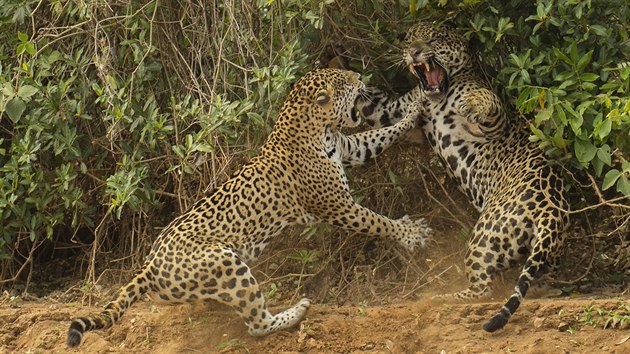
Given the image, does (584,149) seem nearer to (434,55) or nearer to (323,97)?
(434,55)

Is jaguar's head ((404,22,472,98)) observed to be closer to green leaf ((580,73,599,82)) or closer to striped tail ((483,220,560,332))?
green leaf ((580,73,599,82))

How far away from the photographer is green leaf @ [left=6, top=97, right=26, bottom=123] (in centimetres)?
989

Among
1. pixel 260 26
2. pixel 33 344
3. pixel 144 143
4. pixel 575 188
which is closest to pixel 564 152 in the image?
pixel 575 188

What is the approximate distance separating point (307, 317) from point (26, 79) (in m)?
3.13

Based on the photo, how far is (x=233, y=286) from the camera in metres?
8.49

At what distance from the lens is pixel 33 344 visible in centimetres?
913

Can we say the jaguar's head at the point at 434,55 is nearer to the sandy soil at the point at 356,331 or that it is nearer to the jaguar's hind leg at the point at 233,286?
the sandy soil at the point at 356,331

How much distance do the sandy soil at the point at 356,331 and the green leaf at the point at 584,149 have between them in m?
1.03

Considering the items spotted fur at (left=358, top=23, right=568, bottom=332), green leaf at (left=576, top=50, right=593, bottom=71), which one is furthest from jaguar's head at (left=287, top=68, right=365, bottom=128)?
green leaf at (left=576, top=50, right=593, bottom=71)

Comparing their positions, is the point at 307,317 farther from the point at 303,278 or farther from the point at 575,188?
the point at 575,188

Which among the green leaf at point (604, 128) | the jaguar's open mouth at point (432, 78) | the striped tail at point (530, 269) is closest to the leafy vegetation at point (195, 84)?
the green leaf at point (604, 128)

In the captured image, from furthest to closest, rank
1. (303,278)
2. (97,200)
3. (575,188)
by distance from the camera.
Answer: (97,200), (303,278), (575,188)

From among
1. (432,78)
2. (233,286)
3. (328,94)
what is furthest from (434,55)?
(233,286)

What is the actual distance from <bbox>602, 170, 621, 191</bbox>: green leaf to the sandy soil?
0.83 metres
